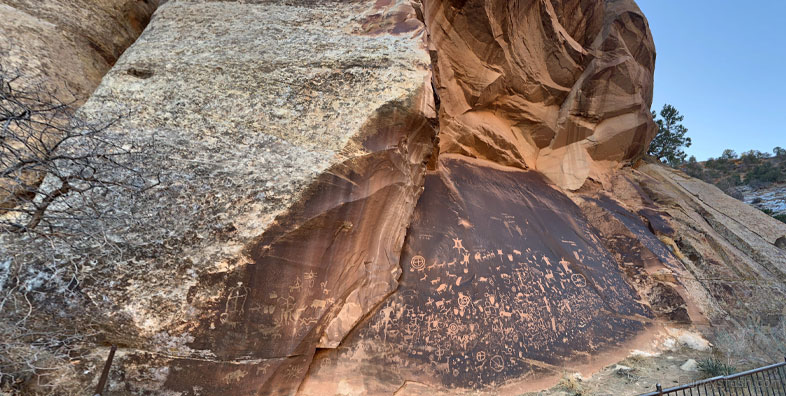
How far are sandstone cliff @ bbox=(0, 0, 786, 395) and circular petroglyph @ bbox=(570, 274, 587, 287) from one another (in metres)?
0.03

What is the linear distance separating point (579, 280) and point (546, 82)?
5581mm

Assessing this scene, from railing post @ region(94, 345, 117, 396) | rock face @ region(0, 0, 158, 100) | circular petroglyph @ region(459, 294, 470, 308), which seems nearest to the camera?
railing post @ region(94, 345, 117, 396)

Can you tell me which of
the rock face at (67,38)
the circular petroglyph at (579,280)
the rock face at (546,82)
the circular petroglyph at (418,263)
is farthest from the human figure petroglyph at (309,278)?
the rock face at (546,82)

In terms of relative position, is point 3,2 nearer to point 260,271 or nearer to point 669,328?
point 260,271

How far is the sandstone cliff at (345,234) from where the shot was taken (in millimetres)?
3547

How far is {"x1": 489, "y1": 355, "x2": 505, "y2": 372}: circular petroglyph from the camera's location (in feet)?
15.5

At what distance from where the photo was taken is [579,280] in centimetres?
650

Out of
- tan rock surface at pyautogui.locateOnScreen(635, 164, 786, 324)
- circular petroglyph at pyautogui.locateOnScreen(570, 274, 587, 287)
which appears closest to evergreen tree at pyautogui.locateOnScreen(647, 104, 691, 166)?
tan rock surface at pyautogui.locateOnScreen(635, 164, 786, 324)

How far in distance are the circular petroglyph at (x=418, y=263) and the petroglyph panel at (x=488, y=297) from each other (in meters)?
0.02

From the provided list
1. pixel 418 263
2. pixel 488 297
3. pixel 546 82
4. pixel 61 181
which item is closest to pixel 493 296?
pixel 488 297

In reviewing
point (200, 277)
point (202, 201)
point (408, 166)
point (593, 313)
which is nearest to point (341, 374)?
point (200, 277)

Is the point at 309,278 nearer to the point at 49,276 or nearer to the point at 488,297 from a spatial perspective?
the point at 49,276

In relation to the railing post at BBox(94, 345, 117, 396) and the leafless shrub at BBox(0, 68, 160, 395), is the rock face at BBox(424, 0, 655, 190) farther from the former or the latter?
the railing post at BBox(94, 345, 117, 396)

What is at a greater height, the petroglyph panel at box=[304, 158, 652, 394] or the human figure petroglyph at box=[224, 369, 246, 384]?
the petroglyph panel at box=[304, 158, 652, 394]
